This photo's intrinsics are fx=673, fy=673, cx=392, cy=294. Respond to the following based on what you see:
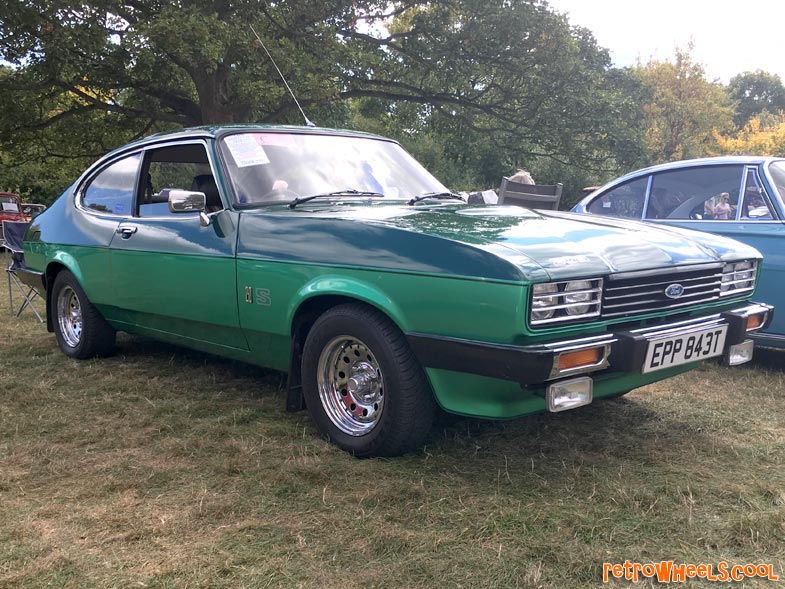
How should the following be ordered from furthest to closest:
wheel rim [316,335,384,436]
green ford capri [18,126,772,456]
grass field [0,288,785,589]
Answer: wheel rim [316,335,384,436]
green ford capri [18,126,772,456]
grass field [0,288,785,589]

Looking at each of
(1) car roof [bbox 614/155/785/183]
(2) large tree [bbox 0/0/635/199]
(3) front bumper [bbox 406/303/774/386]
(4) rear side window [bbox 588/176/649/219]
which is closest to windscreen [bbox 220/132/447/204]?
(3) front bumper [bbox 406/303/774/386]

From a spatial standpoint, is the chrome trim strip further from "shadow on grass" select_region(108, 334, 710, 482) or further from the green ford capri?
"shadow on grass" select_region(108, 334, 710, 482)

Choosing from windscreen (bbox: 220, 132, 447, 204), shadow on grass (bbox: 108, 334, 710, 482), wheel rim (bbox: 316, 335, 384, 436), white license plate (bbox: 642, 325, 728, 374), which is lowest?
shadow on grass (bbox: 108, 334, 710, 482)

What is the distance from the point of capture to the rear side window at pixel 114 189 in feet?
15.3

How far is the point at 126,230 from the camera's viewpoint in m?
4.44

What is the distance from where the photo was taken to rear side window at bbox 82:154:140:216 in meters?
4.66

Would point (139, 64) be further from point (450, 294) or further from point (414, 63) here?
point (450, 294)

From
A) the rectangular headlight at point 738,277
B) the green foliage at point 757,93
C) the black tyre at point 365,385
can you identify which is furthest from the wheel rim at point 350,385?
the green foliage at point 757,93

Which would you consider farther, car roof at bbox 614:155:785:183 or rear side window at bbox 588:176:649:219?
rear side window at bbox 588:176:649:219

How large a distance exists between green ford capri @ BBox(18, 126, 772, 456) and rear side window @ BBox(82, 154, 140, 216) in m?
0.03

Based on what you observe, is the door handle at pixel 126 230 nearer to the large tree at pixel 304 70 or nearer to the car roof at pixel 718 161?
the car roof at pixel 718 161

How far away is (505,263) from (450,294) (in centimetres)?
27

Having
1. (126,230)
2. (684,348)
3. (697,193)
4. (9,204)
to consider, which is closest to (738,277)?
(684,348)

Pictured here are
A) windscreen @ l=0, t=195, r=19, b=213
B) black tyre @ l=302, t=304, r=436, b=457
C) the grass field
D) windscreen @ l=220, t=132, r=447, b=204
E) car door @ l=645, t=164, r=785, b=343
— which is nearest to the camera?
the grass field
